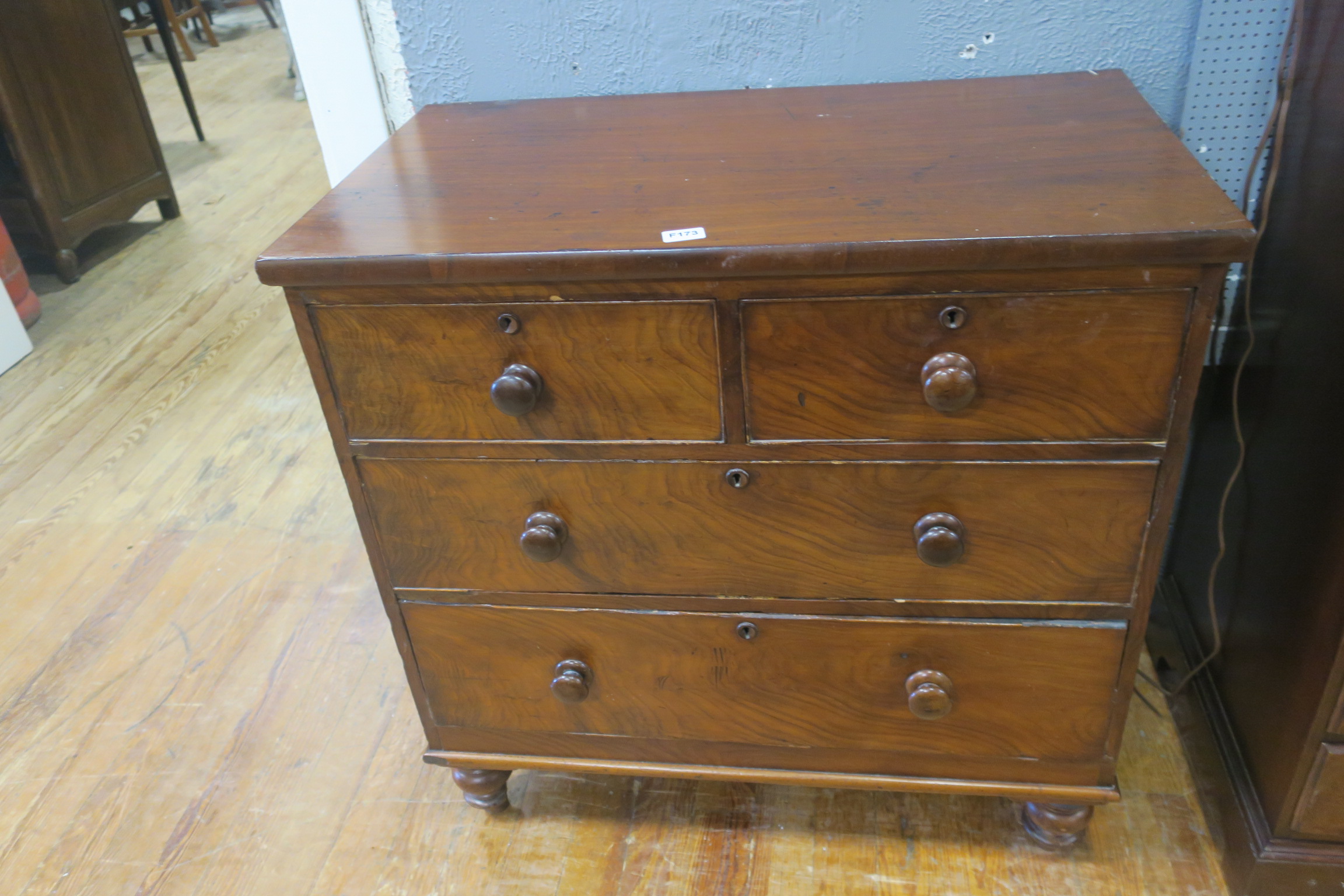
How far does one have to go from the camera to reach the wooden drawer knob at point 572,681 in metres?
1.09

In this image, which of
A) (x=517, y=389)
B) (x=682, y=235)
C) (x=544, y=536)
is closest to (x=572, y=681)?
(x=544, y=536)

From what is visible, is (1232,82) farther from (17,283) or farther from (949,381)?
(17,283)

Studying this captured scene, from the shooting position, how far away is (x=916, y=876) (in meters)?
1.17

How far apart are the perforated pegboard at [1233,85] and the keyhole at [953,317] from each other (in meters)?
0.49

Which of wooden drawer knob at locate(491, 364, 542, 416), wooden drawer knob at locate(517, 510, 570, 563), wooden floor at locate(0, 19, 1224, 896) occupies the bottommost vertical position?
wooden floor at locate(0, 19, 1224, 896)

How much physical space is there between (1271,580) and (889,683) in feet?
1.43

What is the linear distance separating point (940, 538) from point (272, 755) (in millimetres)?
988

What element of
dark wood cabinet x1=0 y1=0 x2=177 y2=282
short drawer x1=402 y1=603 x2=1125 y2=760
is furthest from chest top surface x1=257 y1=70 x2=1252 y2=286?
dark wood cabinet x1=0 y1=0 x2=177 y2=282

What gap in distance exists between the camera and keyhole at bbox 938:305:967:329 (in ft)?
2.69

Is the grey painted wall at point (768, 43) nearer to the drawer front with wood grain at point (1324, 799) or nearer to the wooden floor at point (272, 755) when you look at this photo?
the drawer front with wood grain at point (1324, 799)

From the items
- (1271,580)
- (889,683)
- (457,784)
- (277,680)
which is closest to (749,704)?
(889,683)

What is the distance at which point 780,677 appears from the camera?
3.53 feet

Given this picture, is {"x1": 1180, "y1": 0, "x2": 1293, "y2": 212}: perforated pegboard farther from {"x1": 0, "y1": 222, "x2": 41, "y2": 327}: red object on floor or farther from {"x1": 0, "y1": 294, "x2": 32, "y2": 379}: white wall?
{"x1": 0, "y1": 222, "x2": 41, "y2": 327}: red object on floor

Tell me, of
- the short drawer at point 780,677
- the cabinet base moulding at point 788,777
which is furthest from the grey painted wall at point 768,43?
the cabinet base moulding at point 788,777
